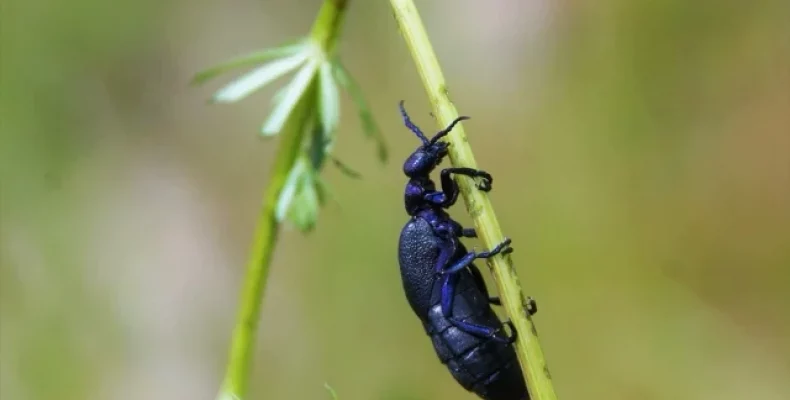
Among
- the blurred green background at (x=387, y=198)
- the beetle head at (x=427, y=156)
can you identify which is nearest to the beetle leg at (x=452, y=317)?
the beetle head at (x=427, y=156)

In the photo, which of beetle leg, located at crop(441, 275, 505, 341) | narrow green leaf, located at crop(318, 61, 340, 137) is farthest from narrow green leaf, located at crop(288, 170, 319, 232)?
beetle leg, located at crop(441, 275, 505, 341)

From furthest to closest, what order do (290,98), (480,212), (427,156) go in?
1. (427,156)
2. (290,98)
3. (480,212)

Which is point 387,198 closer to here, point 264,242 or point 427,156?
point 427,156

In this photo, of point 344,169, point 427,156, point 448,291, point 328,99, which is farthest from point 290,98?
point 448,291

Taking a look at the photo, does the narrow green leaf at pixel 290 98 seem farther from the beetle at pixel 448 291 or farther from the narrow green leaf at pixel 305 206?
the beetle at pixel 448 291

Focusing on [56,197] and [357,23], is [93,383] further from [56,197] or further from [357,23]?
[357,23]

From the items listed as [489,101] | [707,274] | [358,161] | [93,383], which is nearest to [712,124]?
[707,274]
